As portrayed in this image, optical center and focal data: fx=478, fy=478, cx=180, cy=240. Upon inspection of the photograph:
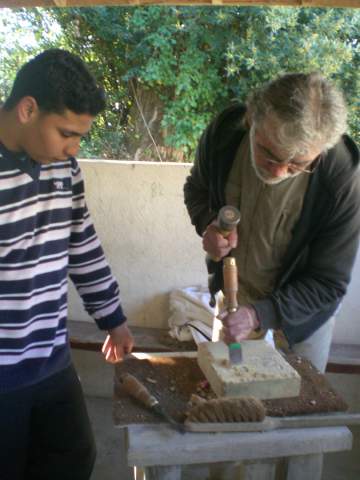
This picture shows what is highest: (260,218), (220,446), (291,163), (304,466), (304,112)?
(304,112)

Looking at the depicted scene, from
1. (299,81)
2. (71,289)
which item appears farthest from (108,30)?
(299,81)

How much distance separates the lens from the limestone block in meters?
1.61

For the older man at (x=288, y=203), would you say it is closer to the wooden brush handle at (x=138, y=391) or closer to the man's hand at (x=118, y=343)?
the wooden brush handle at (x=138, y=391)

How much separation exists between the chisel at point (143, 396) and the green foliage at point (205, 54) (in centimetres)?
369

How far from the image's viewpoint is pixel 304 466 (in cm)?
158

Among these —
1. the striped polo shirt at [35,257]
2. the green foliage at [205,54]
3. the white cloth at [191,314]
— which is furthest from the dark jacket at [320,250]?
the green foliage at [205,54]

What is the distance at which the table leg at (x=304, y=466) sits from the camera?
1566 millimetres

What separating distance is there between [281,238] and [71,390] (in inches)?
40.9

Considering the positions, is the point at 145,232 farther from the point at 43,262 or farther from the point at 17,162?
the point at 17,162

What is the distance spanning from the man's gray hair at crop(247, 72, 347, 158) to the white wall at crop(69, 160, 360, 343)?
1838mm

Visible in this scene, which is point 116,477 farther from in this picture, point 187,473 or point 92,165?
point 92,165

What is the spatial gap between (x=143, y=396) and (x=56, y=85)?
1031mm

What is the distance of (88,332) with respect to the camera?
3562mm

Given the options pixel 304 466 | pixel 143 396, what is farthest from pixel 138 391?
pixel 304 466
